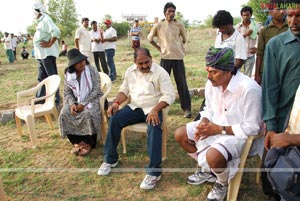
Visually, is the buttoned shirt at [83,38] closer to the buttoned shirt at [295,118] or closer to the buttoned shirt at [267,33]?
the buttoned shirt at [267,33]

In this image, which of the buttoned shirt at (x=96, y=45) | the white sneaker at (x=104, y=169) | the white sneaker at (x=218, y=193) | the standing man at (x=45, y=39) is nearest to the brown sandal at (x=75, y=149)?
the white sneaker at (x=104, y=169)

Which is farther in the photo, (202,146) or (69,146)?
(69,146)

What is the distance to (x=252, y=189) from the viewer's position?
2.73m

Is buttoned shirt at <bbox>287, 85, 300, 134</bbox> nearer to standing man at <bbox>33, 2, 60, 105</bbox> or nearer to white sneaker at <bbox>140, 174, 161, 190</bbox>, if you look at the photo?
white sneaker at <bbox>140, 174, 161, 190</bbox>

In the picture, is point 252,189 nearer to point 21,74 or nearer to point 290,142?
point 290,142

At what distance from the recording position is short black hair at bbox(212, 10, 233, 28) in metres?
3.40

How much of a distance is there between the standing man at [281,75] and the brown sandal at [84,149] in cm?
219

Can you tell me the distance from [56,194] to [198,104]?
3.07m

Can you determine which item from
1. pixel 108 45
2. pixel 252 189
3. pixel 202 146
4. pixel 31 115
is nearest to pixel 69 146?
pixel 31 115

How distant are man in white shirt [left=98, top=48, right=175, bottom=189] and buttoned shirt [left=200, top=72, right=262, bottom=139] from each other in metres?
0.67

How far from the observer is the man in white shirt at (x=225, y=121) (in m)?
2.33

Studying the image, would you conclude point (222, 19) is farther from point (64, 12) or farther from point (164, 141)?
point (64, 12)

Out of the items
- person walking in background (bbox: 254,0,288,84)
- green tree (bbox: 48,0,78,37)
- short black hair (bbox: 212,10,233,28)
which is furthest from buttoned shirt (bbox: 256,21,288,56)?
green tree (bbox: 48,0,78,37)

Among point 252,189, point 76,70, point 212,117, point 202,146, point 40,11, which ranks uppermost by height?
point 40,11
